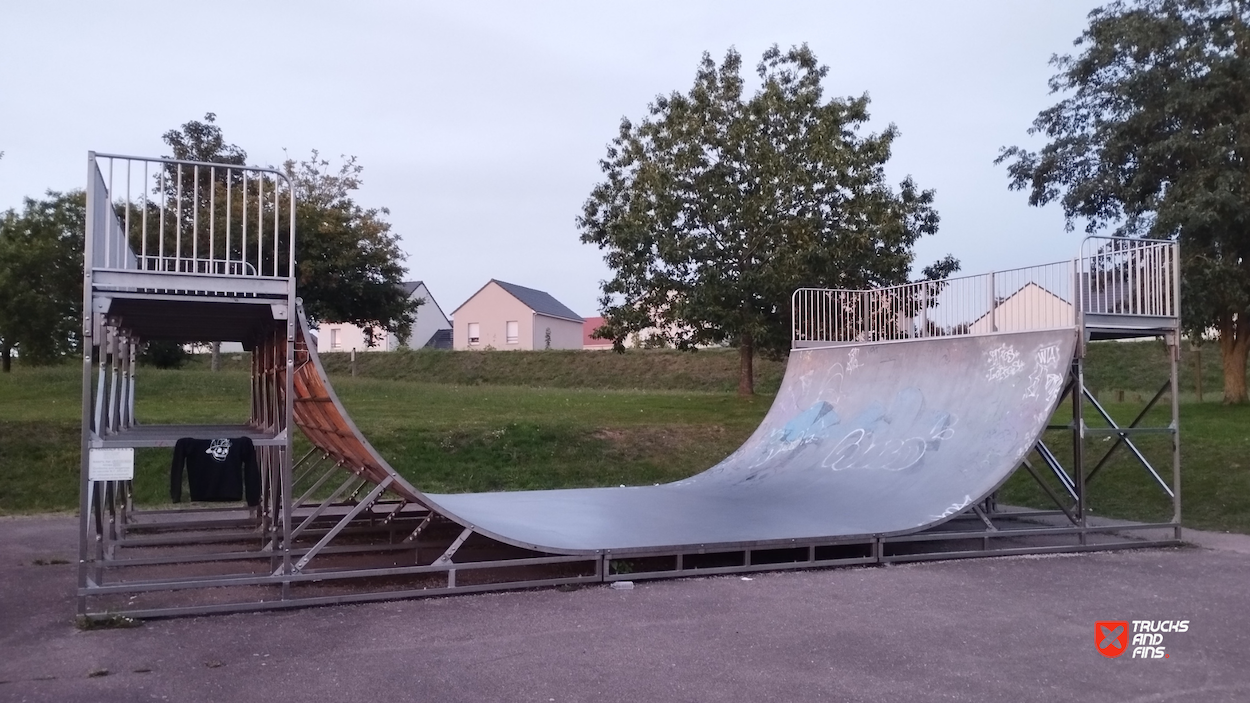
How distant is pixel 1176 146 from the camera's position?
18938mm

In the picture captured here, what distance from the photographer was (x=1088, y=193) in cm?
2053

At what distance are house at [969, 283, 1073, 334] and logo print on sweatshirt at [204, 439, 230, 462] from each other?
8.42 m

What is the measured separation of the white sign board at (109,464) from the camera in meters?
7.09

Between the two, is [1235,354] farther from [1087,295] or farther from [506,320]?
[506,320]

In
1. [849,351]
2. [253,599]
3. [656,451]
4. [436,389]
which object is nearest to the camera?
[253,599]

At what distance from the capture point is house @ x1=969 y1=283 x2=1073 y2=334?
11.2 m

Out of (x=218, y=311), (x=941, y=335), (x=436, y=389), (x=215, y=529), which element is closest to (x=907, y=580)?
(x=941, y=335)

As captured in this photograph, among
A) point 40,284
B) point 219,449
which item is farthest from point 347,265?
point 219,449

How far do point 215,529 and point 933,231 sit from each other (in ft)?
55.2

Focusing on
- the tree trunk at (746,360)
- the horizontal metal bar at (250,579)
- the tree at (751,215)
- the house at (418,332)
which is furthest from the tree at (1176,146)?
the house at (418,332)

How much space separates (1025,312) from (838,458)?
283 centimetres

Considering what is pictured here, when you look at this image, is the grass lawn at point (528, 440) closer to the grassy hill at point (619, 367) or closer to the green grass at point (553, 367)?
the grassy hill at point (619, 367)

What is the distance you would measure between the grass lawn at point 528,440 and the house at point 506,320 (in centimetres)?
3509

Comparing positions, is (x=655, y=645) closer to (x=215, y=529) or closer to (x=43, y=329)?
(x=215, y=529)
